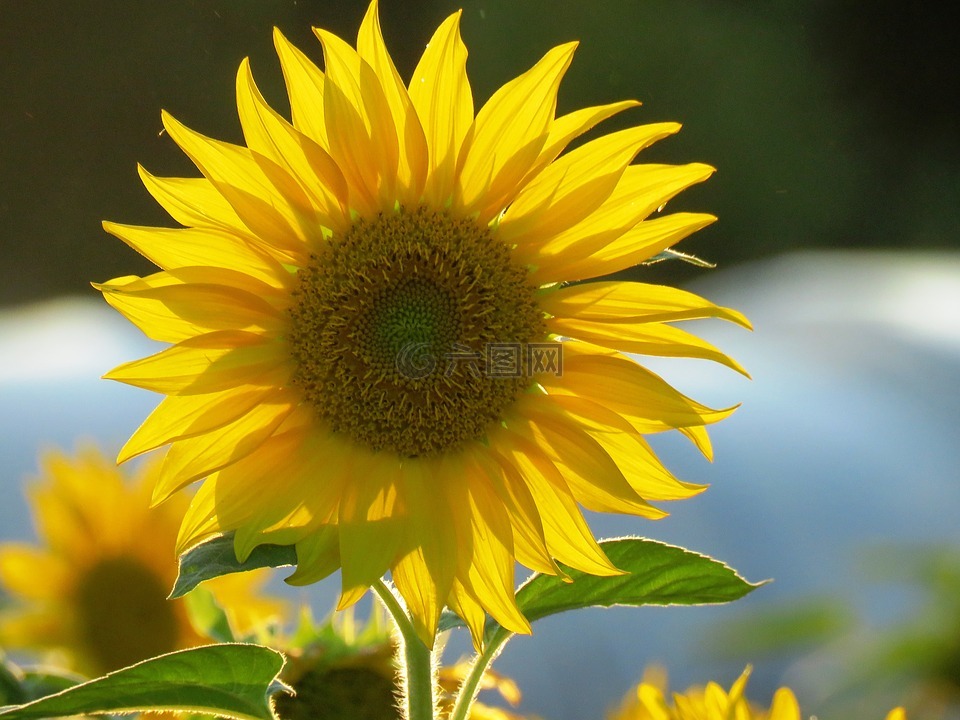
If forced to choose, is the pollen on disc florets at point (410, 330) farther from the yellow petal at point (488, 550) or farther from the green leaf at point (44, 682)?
the green leaf at point (44, 682)

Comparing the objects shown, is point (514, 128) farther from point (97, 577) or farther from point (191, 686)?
point (97, 577)

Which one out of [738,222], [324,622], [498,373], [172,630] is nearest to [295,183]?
[498,373]

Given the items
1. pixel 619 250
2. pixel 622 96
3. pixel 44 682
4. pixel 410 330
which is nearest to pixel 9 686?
pixel 44 682

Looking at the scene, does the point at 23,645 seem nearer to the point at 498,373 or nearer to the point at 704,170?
the point at 498,373

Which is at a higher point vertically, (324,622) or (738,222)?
(738,222)

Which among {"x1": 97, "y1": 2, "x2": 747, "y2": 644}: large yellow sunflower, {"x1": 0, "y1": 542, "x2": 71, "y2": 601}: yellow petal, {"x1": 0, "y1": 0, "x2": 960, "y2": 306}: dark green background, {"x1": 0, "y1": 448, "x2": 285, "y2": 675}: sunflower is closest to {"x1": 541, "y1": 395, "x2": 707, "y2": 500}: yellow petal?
{"x1": 97, "y1": 2, "x2": 747, "y2": 644}: large yellow sunflower

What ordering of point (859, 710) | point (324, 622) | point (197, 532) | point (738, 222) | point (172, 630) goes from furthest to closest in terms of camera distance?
point (738, 222), point (859, 710), point (172, 630), point (324, 622), point (197, 532)

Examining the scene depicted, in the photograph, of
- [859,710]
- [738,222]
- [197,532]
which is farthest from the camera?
[738,222]
